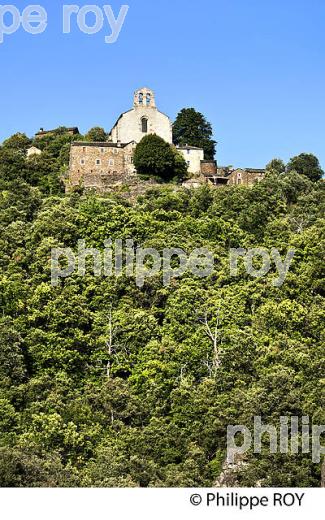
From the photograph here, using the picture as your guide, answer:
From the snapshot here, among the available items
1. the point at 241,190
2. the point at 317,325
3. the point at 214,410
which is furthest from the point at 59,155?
the point at 214,410

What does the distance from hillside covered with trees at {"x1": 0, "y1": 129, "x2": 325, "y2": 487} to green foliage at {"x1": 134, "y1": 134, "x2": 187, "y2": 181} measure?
11.4ft

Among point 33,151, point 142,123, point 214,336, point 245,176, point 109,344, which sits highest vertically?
point 142,123

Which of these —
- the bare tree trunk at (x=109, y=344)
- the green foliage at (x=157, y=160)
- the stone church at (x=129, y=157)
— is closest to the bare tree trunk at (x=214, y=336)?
the bare tree trunk at (x=109, y=344)

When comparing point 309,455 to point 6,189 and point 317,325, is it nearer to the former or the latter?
point 317,325

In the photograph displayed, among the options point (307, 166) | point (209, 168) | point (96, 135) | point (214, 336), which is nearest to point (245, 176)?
point (209, 168)

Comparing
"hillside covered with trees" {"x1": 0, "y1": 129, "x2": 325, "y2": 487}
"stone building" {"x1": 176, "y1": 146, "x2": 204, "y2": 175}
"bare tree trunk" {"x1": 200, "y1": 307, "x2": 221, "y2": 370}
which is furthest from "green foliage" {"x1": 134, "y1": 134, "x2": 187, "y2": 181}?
"bare tree trunk" {"x1": 200, "y1": 307, "x2": 221, "y2": 370}

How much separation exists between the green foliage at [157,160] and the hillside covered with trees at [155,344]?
11.4 feet

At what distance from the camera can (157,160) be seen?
60.8m

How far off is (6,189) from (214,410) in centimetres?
2441

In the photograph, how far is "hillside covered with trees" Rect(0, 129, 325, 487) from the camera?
3544cm

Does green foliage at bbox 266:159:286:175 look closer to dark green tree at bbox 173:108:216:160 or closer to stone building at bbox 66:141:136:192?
dark green tree at bbox 173:108:216:160

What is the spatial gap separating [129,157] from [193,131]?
8652mm

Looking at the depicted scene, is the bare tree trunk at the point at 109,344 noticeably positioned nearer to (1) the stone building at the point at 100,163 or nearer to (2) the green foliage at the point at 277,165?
(1) the stone building at the point at 100,163

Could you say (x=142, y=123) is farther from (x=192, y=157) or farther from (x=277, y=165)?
(x=277, y=165)
